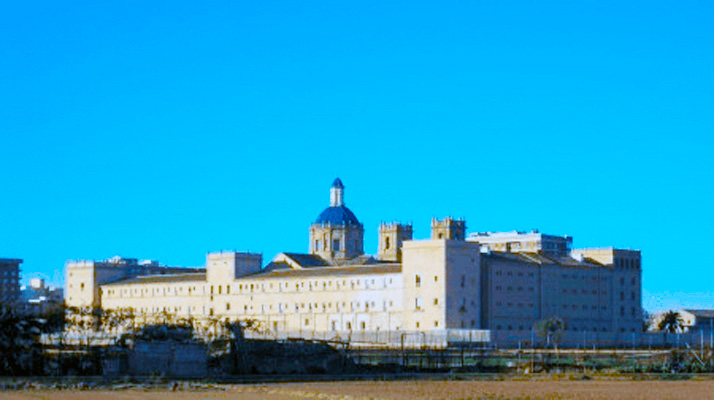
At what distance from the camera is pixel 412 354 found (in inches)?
3041

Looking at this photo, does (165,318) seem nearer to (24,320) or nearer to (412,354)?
(412,354)

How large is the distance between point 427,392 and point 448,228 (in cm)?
7899

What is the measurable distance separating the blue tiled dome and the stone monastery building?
0.28ft

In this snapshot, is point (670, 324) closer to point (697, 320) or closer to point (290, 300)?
point (697, 320)

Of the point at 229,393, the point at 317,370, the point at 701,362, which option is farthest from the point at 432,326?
the point at 229,393

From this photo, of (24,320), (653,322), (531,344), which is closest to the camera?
(24,320)

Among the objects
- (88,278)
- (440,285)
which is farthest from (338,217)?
(440,285)

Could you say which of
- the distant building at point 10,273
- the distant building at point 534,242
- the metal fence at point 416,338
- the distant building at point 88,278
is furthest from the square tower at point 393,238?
the distant building at point 10,273

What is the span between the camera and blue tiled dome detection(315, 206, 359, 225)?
421 ft

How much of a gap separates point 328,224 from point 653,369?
208ft

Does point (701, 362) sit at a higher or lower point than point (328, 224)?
lower

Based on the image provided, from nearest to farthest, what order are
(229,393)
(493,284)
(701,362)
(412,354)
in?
(229,393)
(701,362)
(412,354)
(493,284)

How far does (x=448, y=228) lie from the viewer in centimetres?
12675

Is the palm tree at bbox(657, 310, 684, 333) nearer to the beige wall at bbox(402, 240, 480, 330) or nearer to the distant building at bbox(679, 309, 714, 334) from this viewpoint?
the distant building at bbox(679, 309, 714, 334)
